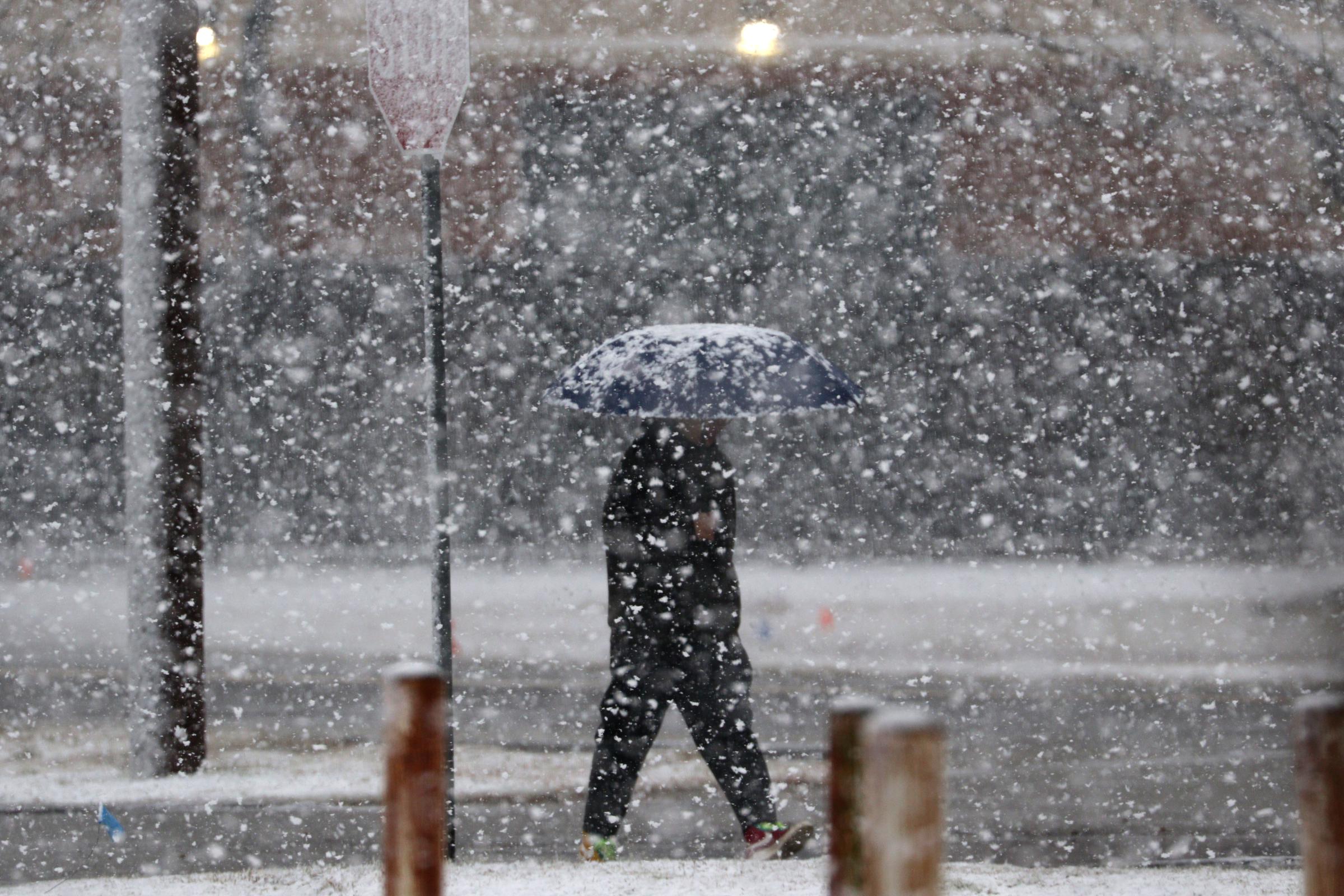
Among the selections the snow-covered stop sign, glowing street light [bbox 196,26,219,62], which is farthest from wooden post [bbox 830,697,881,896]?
glowing street light [bbox 196,26,219,62]

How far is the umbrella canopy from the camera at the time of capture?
14.9 feet

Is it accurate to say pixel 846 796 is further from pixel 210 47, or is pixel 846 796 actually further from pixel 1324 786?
pixel 210 47

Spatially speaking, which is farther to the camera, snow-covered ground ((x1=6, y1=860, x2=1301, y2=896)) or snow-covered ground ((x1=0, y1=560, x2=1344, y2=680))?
snow-covered ground ((x1=0, y1=560, x2=1344, y2=680))

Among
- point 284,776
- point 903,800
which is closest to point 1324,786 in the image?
point 903,800

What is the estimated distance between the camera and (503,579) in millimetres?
12094

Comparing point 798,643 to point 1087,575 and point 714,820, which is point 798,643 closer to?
point 1087,575

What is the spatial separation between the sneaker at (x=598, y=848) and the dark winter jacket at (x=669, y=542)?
2.42 feet

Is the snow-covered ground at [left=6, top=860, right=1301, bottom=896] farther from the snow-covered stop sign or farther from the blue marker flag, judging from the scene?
the snow-covered stop sign

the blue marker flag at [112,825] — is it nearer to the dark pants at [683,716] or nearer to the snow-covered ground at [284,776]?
the snow-covered ground at [284,776]

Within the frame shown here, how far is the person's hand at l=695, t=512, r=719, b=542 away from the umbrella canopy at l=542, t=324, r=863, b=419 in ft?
1.13

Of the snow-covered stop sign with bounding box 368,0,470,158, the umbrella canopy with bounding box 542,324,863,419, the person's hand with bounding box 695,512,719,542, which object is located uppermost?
the snow-covered stop sign with bounding box 368,0,470,158

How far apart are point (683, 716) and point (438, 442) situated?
1.28 m

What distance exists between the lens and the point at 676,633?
4684 mm

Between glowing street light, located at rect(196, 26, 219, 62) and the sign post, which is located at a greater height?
glowing street light, located at rect(196, 26, 219, 62)
